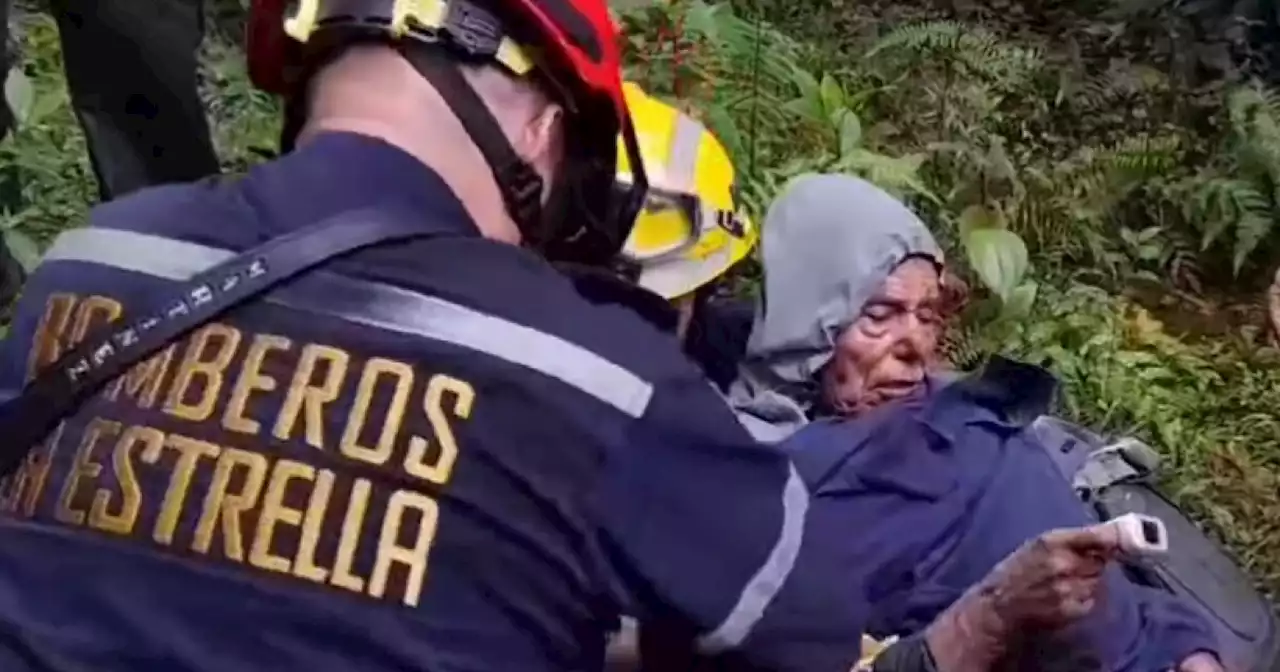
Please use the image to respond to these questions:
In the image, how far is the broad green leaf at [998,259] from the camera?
568 cm

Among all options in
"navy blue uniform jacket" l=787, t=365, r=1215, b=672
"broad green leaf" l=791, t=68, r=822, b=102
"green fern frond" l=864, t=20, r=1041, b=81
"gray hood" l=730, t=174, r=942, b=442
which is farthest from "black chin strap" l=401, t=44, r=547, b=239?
"green fern frond" l=864, t=20, r=1041, b=81

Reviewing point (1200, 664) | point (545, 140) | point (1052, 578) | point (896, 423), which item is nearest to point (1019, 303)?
point (896, 423)

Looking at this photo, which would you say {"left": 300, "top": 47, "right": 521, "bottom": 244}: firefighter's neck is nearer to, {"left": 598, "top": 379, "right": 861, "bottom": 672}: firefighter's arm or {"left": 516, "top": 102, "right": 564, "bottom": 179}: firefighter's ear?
{"left": 516, "top": 102, "right": 564, "bottom": 179}: firefighter's ear

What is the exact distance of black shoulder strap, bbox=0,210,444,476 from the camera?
193cm

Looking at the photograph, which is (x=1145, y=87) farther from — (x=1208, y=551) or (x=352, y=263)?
(x=352, y=263)

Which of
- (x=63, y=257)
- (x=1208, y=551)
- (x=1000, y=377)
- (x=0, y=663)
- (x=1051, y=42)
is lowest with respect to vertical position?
(x=1051, y=42)

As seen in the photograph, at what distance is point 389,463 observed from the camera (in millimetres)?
1884

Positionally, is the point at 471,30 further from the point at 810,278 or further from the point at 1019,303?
the point at 1019,303

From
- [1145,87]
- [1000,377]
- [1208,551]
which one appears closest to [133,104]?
[1000,377]

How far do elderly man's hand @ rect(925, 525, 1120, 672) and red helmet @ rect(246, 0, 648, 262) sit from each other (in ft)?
3.01

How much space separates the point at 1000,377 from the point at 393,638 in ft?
7.66

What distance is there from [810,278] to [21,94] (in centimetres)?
329

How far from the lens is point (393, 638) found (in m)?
1.87

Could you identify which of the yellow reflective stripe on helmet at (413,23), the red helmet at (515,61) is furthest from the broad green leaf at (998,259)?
the yellow reflective stripe on helmet at (413,23)
